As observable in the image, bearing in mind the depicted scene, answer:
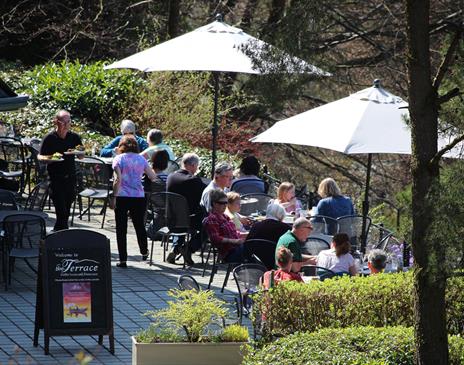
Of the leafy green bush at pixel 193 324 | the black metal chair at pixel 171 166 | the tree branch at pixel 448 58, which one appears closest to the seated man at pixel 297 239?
the leafy green bush at pixel 193 324

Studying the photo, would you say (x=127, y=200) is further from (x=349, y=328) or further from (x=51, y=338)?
(x=349, y=328)

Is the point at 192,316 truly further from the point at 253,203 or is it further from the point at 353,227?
the point at 253,203

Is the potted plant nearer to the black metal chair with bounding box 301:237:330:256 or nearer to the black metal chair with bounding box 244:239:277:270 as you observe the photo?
the black metal chair with bounding box 244:239:277:270

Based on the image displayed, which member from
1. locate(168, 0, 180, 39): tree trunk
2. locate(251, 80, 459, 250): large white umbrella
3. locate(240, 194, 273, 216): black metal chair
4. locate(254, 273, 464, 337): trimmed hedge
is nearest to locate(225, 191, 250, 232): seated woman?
locate(251, 80, 459, 250): large white umbrella

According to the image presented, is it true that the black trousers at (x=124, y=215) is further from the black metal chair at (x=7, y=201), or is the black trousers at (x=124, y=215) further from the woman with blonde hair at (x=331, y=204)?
the woman with blonde hair at (x=331, y=204)

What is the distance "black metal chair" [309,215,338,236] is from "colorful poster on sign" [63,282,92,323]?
4723 millimetres

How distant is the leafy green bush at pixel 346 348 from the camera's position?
8.61 meters

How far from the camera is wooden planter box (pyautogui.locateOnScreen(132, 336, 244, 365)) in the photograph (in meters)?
9.38

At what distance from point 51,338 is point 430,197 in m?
4.57

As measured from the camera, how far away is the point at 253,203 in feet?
50.8

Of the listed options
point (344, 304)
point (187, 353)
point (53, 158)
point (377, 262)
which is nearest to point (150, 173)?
point (53, 158)

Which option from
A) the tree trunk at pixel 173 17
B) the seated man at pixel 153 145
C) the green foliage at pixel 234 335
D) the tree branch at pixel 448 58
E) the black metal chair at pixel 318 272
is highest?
the tree trunk at pixel 173 17

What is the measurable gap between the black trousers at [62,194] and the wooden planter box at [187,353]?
5.44 m

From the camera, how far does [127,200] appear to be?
14094 mm
